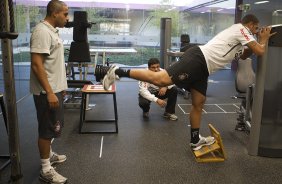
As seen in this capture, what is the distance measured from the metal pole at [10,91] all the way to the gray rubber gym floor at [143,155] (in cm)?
50

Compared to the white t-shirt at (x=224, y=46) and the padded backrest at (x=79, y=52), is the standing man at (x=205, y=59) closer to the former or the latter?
the white t-shirt at (x=224, y=46)

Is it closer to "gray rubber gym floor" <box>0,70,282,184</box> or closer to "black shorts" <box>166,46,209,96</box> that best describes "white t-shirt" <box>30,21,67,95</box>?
"gray rubber gym floor" <box>0,70,282,184</box>

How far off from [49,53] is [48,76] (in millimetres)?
190

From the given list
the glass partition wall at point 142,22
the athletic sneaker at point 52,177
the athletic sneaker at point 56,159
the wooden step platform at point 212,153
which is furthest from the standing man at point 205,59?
the glass partition wall at point 142,22

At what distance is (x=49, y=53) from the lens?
7.13ft

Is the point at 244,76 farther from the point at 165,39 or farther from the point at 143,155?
the point at 165,39

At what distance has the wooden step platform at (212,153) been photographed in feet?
9.53

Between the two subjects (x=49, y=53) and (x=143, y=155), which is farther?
(x=143, y=155)

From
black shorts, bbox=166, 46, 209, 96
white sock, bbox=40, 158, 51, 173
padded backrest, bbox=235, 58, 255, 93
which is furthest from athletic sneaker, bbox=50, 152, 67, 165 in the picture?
padded backrest, bbox=235, 58, 255, 93

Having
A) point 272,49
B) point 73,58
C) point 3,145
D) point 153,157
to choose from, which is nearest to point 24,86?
point 73,58

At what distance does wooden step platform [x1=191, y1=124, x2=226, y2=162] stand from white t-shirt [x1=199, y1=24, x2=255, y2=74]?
75 cm

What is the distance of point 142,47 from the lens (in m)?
8.95

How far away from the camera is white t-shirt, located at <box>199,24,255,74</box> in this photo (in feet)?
9.08

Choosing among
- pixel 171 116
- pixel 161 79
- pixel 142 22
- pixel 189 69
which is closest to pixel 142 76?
pixel 161 79
